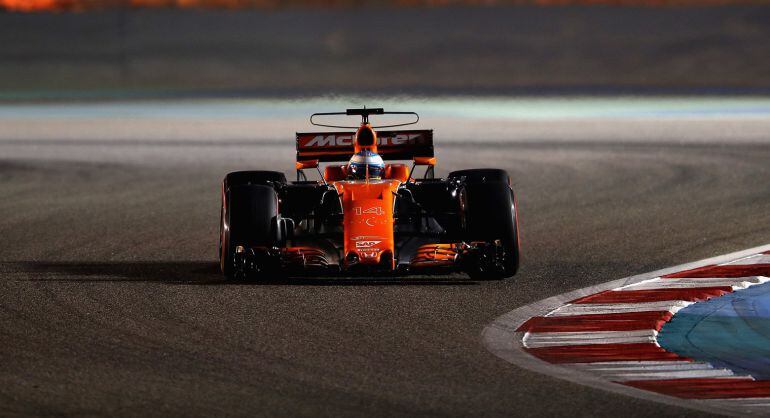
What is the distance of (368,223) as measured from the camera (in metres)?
9.68

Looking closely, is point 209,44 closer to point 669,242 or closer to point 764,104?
point 764,104

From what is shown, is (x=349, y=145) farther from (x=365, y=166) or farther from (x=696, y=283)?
(x=696, y=283)

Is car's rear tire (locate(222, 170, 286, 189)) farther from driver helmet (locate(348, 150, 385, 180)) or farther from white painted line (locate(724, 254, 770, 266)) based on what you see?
white painted line (locate(724, 254, 770, 266))

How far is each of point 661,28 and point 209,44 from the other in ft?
33.6

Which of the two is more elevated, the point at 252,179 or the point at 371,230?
the point at 252,179

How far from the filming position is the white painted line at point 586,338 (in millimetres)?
7867

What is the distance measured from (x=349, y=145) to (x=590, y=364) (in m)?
4.07

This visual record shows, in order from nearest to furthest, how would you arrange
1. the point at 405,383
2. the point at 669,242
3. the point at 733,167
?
the point at 405,383 < the point at 669,242 < the point at 733,167

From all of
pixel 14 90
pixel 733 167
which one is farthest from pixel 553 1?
pixel 733 167

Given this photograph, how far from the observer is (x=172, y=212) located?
1414cm

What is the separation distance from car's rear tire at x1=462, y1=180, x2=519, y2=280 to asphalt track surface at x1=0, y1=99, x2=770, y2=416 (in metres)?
0.10

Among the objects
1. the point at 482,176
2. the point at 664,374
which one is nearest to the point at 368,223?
the point at 482,176

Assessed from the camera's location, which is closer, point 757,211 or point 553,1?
point 757,211

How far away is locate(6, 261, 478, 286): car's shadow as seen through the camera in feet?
32.4
